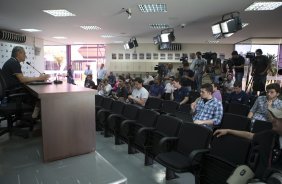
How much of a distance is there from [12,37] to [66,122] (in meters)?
8.45

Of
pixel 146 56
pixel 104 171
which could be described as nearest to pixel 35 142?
pixel 104 171

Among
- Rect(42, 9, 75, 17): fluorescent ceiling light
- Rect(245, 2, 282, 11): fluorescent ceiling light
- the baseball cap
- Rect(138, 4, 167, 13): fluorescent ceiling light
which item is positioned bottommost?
the baseball cap

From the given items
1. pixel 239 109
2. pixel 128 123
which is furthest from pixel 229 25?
pixel 128 123

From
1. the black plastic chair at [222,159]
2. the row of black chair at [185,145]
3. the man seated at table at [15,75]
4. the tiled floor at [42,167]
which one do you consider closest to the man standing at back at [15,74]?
the man seated at table at [15,75]

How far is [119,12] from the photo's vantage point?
5.55 metres

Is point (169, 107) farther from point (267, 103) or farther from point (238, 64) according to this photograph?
point (238, 64)

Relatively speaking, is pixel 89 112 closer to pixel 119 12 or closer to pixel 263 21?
pixel 119 12

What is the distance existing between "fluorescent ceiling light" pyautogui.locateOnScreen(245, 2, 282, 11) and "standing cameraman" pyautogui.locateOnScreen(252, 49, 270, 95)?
1.07 meters

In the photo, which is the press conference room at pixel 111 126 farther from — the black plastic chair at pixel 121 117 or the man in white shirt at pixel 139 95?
the man in white shirt at pixel 139 95

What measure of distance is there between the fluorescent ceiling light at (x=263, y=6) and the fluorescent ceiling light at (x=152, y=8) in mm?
1850

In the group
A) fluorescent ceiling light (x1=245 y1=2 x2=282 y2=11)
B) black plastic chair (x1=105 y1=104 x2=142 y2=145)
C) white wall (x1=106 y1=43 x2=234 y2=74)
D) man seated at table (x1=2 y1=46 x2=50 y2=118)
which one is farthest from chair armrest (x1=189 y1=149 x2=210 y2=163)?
white wall (x1=106 y1=43 x2=234 y2=74)

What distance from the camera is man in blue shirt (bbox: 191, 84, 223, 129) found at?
9.92 feet

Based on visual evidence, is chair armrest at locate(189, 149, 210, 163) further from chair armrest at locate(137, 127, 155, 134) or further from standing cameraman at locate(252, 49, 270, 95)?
standing cameraman at locate(252, 49, 270, 95)

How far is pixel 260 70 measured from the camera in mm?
5656
